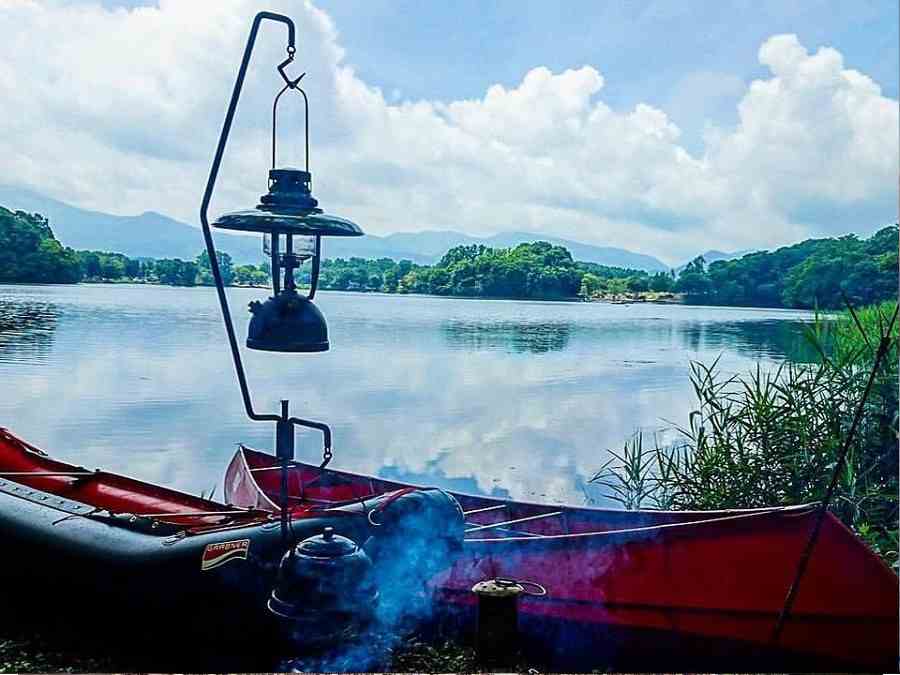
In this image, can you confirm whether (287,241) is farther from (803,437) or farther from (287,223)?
(803,437)

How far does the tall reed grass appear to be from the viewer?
2.91 meters

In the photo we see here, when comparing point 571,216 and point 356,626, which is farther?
point 571,216

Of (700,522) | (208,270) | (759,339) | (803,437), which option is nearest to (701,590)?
(700,522)

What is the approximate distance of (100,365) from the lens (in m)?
3.57

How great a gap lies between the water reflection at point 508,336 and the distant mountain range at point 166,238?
35cm

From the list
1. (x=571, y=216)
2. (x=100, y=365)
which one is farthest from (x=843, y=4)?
(x=100, y=365)

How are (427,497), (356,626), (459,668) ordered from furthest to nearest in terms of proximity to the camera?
1. (459,668)
2. (427,497)
3. (356,626)

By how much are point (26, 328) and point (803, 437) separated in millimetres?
2475

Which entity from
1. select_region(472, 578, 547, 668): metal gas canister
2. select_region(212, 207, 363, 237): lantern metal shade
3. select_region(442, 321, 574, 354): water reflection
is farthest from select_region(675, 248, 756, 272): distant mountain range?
select_region(212, 207, 363, 237): lantern metal shade

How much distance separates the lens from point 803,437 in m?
3.00

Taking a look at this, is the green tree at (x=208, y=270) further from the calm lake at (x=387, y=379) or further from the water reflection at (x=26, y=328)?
the water reflection at (x=26, y=328)

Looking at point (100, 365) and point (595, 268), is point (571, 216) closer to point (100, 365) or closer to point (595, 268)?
Answer: point (595, 268)

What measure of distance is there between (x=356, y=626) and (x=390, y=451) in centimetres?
183

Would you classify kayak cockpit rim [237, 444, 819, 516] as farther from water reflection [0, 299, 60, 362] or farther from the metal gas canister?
water reflection [0, 299, 60, 362]
